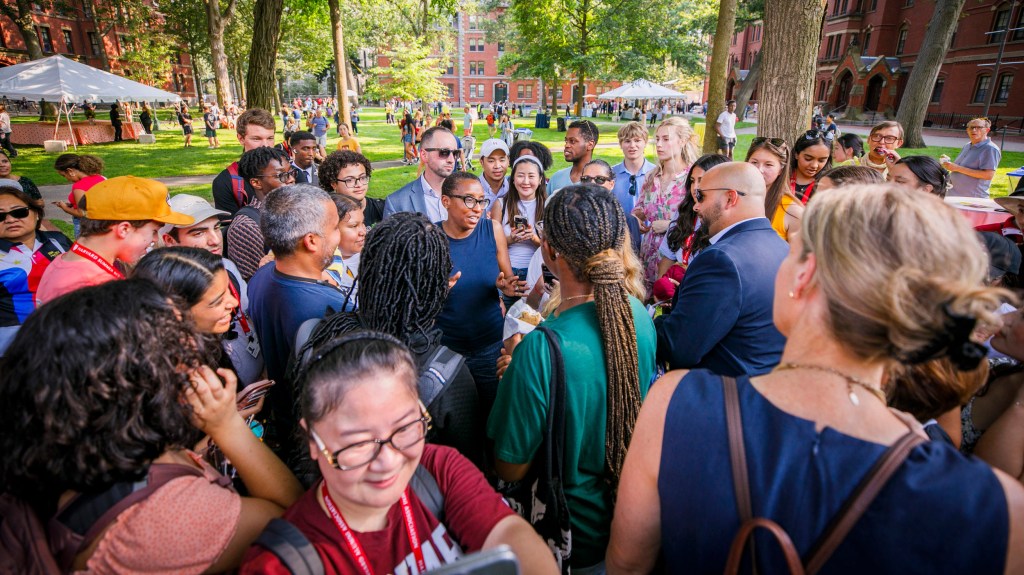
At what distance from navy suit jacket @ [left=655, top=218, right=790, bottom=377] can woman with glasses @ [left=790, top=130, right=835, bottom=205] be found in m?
3.22

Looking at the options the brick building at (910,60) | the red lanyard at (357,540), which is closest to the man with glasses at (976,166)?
the red lanyard at (357,540)

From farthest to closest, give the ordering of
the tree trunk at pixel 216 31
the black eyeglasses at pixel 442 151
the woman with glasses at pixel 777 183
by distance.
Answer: the tree trunk at pixel 216 31, the black eyeglasses at pixel 442 151, the woman with glasses at pixel 777 183

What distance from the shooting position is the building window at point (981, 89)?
29.3m

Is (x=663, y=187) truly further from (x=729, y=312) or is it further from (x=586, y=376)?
(x=586, y=376)

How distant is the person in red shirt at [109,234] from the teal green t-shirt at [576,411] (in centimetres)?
232

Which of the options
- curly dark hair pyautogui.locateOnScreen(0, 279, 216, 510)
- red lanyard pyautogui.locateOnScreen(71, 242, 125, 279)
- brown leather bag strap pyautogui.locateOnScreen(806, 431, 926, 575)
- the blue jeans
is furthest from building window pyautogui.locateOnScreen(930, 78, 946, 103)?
curly dark hair pyautogui.locateOnScreen(0, 279, 216, 510)

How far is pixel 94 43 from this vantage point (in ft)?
145

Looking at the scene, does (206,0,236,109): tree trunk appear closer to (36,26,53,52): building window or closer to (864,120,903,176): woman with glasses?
(864,120,903,176): woman with glasses

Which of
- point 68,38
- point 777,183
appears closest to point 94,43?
point 68,38

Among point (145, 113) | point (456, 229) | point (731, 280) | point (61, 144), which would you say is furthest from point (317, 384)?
point (145, 113)

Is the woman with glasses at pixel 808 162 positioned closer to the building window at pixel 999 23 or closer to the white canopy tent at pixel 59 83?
the white canopy tent at pixel 59 83

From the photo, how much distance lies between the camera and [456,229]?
339 centimetres

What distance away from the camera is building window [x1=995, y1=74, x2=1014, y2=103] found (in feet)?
92.1

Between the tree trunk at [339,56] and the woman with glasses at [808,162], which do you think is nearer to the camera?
the woman with glasses at [808,162]
